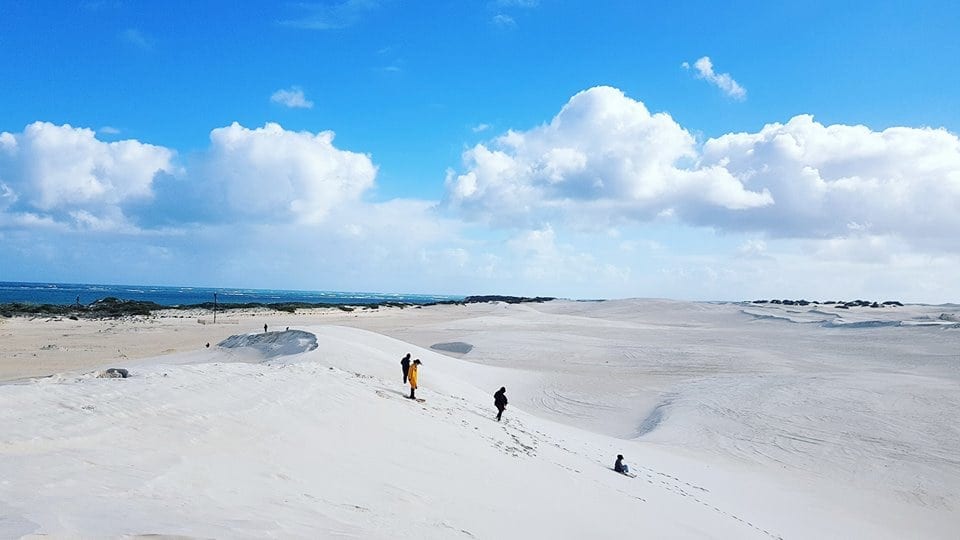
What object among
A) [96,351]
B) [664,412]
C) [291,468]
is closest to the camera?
[291,468]

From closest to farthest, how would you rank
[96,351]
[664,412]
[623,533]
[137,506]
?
[137,506]
[623,533]
[664,412]
[96,351]

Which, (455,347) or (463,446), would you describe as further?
(455,347)

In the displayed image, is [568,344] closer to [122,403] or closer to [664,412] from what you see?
[664,412]

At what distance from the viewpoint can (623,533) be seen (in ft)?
27.2

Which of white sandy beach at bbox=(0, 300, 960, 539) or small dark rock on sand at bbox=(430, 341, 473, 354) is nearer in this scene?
white sandy beach at bbox=(0, 300, 960, 539)

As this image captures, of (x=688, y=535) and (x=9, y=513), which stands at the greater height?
(x=9, y=513)

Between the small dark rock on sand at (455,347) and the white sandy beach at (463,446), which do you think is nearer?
the white sandy beach at (463,446)

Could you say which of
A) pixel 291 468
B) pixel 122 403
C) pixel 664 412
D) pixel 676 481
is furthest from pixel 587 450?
pixel 122 403

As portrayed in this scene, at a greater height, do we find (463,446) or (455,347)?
(463,446)

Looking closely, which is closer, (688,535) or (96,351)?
(688,535)

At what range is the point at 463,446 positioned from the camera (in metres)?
11.4

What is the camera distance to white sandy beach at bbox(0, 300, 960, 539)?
19.8ft

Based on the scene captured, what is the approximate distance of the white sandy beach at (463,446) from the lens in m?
6.03

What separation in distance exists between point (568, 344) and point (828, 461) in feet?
80.2
